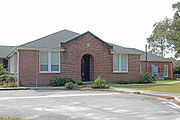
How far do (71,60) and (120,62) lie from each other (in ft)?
20.4

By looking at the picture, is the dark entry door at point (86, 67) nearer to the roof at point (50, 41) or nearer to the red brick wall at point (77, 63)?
the red brick wall at point (77, 63)

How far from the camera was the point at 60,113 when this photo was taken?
357 inches

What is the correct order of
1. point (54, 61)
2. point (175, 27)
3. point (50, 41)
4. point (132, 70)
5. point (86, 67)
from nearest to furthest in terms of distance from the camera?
point (54, 61), point (50, 41), point (86, 67), point (132, 70), point (175, 27)

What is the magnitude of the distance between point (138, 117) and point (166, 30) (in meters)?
34.2

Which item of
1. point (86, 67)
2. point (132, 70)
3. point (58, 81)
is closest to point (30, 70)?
point (58, 81)

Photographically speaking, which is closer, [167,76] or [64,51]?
[64,51]

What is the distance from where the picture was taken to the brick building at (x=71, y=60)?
875 inches

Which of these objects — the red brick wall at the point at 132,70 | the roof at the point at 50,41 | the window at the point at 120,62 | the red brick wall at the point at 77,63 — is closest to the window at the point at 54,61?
the red brick wall at the point at 77,63

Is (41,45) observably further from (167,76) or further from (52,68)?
(167,76)

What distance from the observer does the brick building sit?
22234 millimetres

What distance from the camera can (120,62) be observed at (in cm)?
2733

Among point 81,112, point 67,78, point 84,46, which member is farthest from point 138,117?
point 84,46

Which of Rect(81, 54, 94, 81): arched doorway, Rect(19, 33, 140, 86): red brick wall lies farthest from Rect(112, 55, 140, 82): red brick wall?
Rect(81, 54, 94, 81): arched doorway

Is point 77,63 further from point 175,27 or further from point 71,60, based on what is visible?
point 175,27
